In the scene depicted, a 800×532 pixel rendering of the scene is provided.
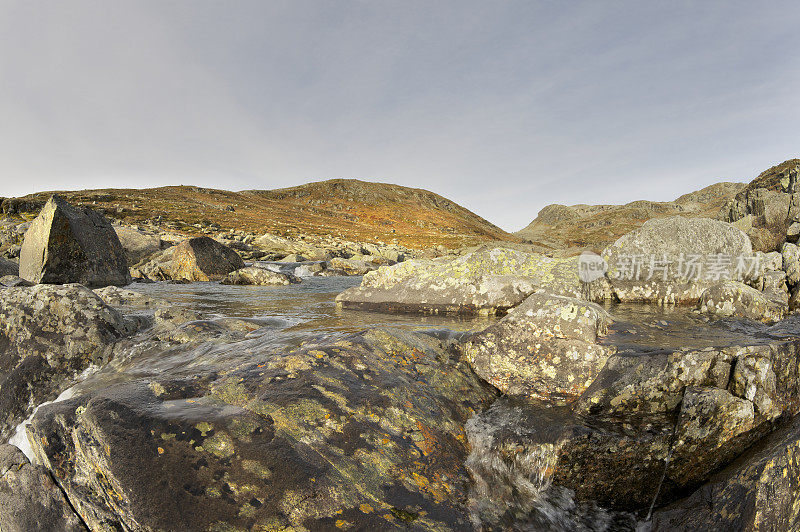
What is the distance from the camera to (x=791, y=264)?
1511cm

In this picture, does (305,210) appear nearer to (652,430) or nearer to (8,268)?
(8,268)

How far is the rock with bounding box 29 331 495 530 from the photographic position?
2.92 meters

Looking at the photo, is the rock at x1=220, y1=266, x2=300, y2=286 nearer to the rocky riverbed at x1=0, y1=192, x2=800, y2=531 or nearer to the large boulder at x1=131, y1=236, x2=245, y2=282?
the large boulder at x1=131, y1=236, x2=245, y2=282

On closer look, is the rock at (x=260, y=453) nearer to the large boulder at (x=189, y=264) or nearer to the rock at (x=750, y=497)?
the rock at (x=750, y=497)

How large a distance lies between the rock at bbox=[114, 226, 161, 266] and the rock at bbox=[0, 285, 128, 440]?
24.3 m

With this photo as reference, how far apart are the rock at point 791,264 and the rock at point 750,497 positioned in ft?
50.5

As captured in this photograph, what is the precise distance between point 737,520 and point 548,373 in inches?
109

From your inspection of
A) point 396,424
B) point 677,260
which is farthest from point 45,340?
point 677,260

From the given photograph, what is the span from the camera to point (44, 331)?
6.44 m

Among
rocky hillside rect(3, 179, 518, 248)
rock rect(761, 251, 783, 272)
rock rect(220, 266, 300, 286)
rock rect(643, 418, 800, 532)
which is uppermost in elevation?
rocky hillside rect(3, 179, 518, 248)

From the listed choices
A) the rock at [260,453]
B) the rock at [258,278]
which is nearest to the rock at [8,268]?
the rock at [258,278]

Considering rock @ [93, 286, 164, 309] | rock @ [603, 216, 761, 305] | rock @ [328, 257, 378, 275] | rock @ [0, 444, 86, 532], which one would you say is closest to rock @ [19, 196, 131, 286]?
rock @ [93, 286, 164, 309]

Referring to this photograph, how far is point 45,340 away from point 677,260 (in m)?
17.0

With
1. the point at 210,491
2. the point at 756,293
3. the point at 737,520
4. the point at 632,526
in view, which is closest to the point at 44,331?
the point at 210,491
